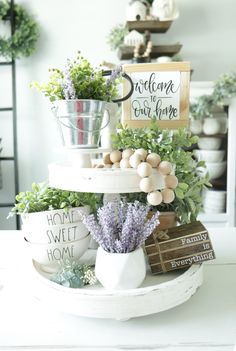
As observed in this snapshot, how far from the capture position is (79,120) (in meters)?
0.73

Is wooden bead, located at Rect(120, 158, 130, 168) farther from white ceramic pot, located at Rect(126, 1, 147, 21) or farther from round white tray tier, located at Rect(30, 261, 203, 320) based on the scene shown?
white ceramic pot, located at Rect(126, 1, 147, 21)

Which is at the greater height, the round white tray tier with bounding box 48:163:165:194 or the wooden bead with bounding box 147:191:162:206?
the round white tray tier with bounding box 48:163:165:194

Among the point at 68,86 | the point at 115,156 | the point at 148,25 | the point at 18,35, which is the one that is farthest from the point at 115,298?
the point at 18,35

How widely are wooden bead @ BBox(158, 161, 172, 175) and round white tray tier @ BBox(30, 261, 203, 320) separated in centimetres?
20

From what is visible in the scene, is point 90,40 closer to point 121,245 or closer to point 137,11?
point 137,11

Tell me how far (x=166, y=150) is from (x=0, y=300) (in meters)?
0.45

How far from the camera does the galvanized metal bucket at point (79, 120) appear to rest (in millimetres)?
722

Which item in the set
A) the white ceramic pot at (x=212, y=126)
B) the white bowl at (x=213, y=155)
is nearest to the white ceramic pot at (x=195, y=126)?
the white ceramic pot at (x=212, y=126)

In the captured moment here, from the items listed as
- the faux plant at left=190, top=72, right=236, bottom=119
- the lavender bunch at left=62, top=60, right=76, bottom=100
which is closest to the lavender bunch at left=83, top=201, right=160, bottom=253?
the lavender bunch at left=62, top=60, right=76, bottom=100

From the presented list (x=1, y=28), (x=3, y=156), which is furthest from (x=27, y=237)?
(x=1, y=28)

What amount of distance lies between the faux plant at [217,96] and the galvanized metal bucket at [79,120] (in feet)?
6.19

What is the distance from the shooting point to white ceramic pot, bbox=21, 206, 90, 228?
0.77 m

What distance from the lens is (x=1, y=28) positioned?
2771 millimetres

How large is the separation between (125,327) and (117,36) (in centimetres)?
234
